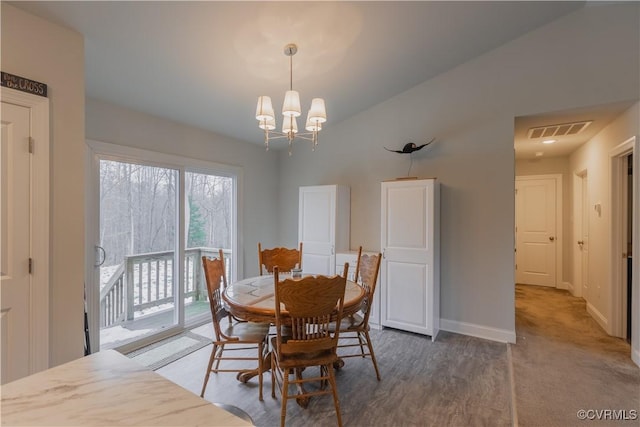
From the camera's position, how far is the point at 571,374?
2578 millimetres

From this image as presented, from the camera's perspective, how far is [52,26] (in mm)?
2004

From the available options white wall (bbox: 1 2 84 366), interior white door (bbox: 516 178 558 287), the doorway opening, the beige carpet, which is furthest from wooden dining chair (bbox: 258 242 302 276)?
interior white door (bbox: 516 178 558 287)

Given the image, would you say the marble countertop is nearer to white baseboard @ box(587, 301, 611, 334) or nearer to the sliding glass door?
the sliding glass door

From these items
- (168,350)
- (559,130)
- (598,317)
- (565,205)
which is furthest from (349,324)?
(565,205)

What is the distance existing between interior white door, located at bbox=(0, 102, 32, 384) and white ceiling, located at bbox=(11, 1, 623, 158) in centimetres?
78

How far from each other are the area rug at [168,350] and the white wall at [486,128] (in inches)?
96.4

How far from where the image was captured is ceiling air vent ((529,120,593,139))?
137 inches

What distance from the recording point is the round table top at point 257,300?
2.03 m

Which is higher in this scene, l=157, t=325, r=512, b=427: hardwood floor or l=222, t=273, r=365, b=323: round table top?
l=222, t=273, r=365, b=323: round table top

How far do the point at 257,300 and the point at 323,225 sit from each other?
2.05 meters

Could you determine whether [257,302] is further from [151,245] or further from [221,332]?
[151,245]

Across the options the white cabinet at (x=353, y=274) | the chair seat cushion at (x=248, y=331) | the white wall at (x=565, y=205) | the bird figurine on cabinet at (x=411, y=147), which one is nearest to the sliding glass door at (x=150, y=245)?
the chair seat cushion at (x=248, y=331)

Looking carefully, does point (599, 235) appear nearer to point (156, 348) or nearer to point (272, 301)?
point (272, 301)

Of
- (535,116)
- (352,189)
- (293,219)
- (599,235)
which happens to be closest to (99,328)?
(293,219)
